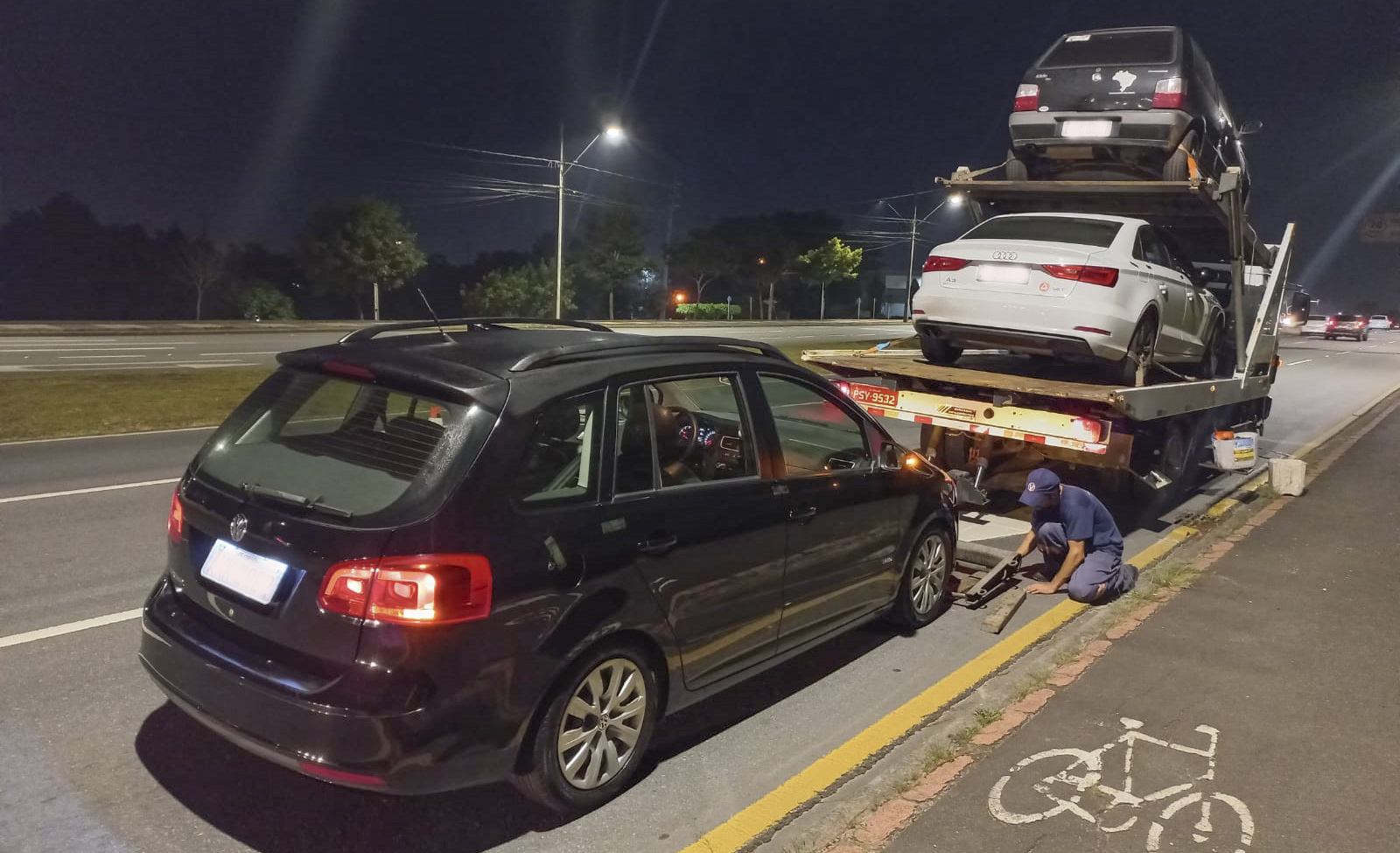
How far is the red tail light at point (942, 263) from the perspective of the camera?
7.64 meters

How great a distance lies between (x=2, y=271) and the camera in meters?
61.7

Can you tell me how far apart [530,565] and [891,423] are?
11304 millimetres

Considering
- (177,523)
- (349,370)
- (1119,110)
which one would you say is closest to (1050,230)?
(1119,110)

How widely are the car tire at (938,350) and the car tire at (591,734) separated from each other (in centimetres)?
573

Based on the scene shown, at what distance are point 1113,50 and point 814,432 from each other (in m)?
6.02

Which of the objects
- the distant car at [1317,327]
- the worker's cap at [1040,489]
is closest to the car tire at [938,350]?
the worker's cap at [1040,489]

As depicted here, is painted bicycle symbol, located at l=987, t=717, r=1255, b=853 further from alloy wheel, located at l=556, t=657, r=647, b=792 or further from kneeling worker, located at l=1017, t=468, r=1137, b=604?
kneeling worker, located at l=1017, t=468, r=1137, b=604

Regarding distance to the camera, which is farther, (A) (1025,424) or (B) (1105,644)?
(A) (1025,424)

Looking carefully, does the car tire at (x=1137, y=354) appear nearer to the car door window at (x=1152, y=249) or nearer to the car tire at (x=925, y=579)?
the car door window at (x=1152, y=249)

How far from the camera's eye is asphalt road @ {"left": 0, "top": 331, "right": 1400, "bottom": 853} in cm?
314

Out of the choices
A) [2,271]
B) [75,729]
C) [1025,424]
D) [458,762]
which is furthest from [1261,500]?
[2,271]

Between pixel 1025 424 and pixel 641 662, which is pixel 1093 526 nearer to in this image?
pixel 1025 424

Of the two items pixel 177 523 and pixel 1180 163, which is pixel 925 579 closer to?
pixel 177 523

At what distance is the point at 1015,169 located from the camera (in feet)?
30.5
